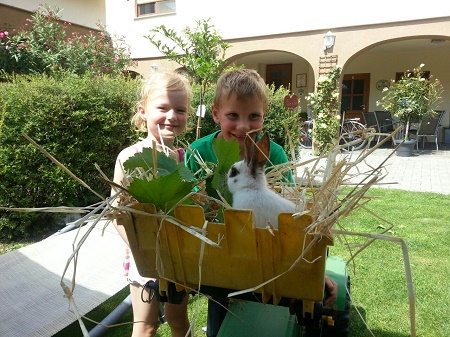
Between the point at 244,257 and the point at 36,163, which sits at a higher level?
the point at 244,257

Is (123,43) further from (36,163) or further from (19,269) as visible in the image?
(19,269)

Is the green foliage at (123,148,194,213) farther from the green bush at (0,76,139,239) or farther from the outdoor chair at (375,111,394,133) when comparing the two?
the outdoor chair at (375,111,394,133)

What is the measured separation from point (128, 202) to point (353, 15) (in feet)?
37.2

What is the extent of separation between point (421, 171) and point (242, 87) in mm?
7916

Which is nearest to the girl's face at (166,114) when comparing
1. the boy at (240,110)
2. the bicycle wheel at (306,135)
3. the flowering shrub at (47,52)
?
the boy at (240,110)

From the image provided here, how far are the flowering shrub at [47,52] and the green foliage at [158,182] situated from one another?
28.5ft

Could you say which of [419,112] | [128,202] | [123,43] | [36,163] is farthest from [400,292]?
[123,43]

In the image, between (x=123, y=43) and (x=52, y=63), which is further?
(x=123, y=43)

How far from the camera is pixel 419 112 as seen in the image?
10.3 meters

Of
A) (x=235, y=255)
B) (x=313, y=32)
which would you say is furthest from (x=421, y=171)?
(x=235, y=255)

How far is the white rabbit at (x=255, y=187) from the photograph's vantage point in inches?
32.4

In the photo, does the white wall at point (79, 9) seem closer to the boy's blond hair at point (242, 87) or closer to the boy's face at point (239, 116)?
the boy's blond hair at point (242, 87)

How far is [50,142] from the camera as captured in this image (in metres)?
4.38

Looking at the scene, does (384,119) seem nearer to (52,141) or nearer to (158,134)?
(52,141)
